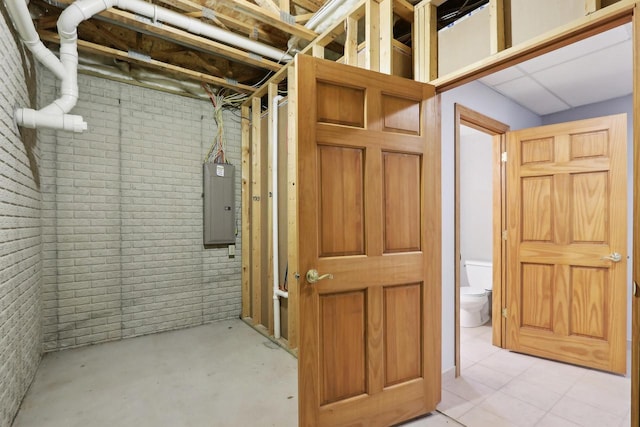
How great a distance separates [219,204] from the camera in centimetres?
378

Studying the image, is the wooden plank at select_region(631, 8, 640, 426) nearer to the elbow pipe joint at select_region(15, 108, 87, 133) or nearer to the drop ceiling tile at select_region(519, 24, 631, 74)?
the drop ceiling tile at select_region(519, 24, 631, 74)

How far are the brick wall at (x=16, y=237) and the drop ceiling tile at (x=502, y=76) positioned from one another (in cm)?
352

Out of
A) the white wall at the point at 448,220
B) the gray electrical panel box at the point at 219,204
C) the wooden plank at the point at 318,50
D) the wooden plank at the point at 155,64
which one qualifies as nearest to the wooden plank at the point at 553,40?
the white wall at the point at 448,220

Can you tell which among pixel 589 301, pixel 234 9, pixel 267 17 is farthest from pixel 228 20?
pixel 589 301

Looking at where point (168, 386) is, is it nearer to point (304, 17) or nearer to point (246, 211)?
point (246, 211)

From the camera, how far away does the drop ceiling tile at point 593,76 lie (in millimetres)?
2477

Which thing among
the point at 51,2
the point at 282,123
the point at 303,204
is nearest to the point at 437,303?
the point at 303,204

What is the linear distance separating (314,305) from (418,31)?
1.94 meters

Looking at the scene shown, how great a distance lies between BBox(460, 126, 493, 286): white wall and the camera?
4293 millimetres

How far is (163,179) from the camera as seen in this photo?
3.55m

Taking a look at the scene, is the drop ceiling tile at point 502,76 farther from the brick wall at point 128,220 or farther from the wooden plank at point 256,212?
the brick wall at point 128,220

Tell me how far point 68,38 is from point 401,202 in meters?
2.84

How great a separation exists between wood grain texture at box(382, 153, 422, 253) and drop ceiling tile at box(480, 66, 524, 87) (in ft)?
4.80

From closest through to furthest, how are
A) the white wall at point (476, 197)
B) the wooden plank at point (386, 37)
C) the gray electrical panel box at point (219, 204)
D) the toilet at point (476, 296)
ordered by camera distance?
the wooden plank at point (386, 37) < the toilet at point (476, 296) < the gray electrical panel box at point (219, 204) < the white wall at point (476, 197)
